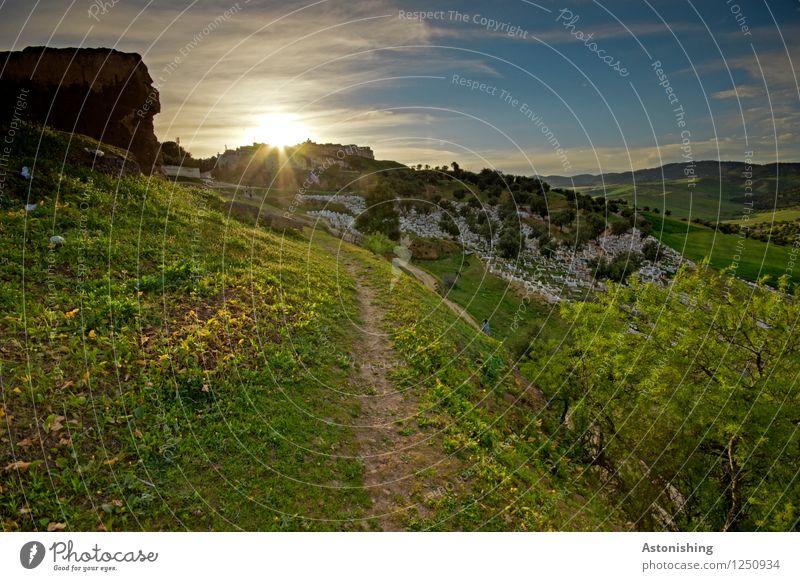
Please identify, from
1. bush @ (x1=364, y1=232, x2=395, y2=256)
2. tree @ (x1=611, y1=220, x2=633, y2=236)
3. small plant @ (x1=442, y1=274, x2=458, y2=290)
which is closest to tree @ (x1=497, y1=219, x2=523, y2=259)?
small plant @ (x1=442, y1=274, x2=458, y2=290)

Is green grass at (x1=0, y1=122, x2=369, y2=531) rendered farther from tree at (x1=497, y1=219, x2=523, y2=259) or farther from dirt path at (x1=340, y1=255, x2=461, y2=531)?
tree at (x1=497, y1=219, x2=523, y2=259)

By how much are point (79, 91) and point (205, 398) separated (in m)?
27.4

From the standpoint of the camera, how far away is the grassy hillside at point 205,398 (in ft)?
33.6

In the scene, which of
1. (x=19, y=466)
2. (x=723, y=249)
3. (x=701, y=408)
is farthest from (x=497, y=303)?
(x=723, y=249)

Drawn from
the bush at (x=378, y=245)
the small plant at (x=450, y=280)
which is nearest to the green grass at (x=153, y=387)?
the bush at (x=378, y=245)

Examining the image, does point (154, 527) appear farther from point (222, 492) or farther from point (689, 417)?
point (689, 417)

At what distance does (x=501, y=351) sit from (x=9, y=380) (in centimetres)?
2535

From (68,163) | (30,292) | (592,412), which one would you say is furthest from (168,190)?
(592,412)

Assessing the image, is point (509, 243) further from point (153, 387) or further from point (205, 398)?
point (153, 387)

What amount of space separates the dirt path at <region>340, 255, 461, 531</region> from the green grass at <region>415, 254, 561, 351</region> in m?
20.3

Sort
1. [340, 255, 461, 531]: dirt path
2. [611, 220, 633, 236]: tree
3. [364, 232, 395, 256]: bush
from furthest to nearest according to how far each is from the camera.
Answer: [611, 220, 633, 236]: tree
[364, 232, 395, 256]: bush
[340, 255, 461, 531]: dirt path

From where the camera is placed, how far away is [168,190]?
107 ft

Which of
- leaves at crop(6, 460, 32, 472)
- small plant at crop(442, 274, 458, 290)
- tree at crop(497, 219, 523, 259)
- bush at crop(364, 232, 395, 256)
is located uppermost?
tree at crop(497, 219, 523, 259)

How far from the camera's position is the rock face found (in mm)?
24984
